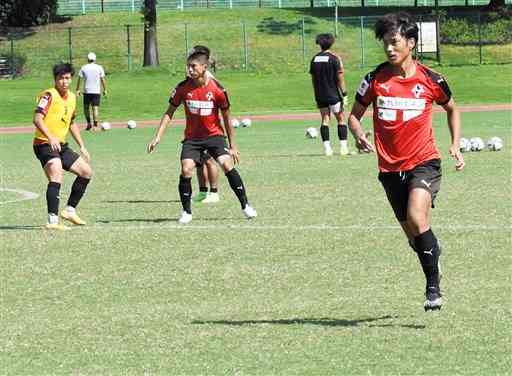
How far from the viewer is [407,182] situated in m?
9.97

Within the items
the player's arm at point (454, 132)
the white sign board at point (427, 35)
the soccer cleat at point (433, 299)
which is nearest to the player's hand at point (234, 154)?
the player's arm at point (454, 132)

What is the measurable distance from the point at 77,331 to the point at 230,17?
6161 centimetres

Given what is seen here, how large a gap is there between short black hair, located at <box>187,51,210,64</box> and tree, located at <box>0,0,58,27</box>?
53.2 meters

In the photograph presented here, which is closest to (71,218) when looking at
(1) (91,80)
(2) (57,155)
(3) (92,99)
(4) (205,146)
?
(2) (57,155)

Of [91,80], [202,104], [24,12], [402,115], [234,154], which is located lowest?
[91,80]

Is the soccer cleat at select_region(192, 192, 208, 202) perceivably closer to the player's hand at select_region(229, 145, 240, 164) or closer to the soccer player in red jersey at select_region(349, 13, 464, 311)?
the player's hand at select_region(229, 145, 240, 164)

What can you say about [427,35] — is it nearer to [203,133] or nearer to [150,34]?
[150,34]

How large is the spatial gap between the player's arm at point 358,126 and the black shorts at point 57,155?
6030 mm

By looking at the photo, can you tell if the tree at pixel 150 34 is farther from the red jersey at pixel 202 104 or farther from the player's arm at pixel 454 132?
the player's arm at pixel 454 132

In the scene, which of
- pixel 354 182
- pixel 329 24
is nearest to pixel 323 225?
pixel 354 182

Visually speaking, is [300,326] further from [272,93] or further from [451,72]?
[451,72]

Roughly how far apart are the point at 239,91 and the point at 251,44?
12791 mm

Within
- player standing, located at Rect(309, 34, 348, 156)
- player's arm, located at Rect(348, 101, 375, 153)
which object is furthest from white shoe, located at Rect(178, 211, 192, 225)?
player standing, located at Rect(309, 34, 348, 156)

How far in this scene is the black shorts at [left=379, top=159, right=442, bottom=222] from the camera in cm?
990
